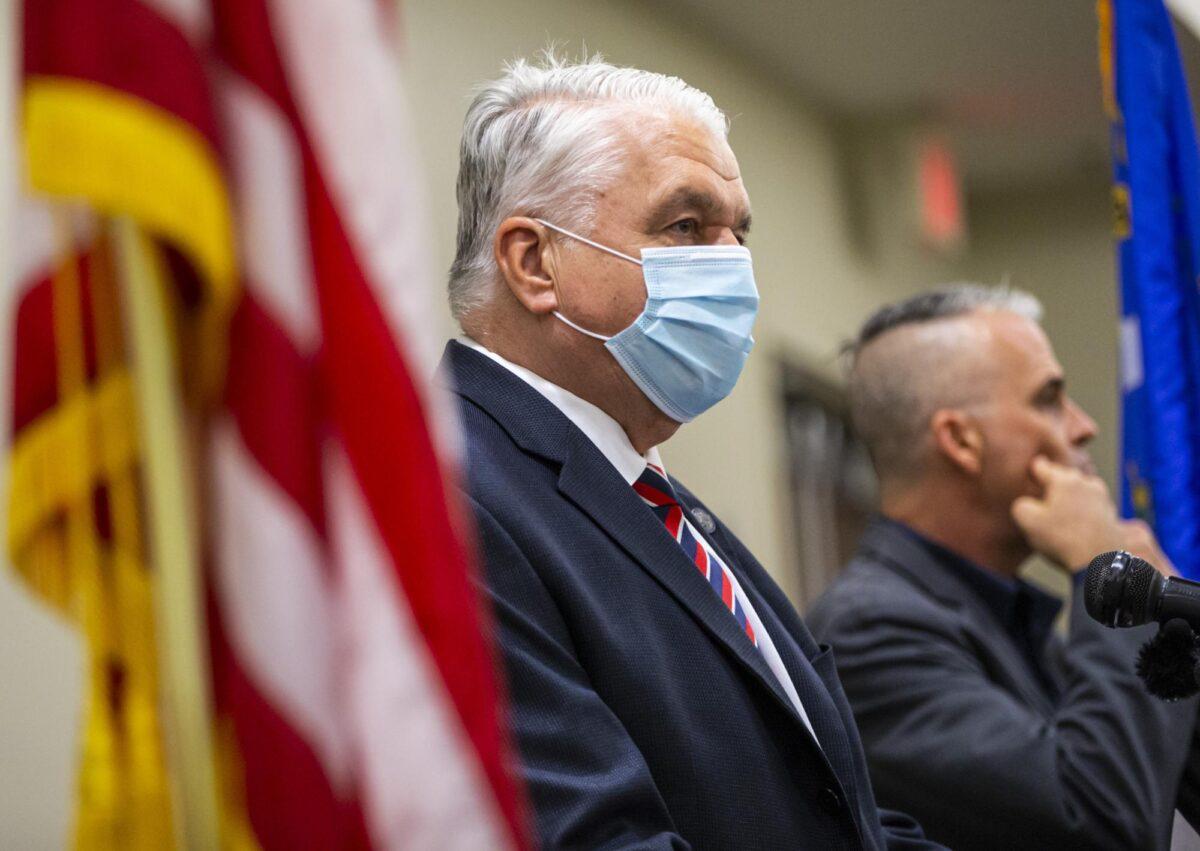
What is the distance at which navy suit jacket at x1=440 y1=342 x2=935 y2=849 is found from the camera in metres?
1.47

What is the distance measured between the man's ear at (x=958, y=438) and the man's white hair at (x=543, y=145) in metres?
1.09

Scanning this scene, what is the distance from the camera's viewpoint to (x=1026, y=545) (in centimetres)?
294

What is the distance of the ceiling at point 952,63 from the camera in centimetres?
584

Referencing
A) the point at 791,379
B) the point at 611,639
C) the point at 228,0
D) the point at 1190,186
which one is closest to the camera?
the point at 228,0

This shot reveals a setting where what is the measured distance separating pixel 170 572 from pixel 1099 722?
70.1 inches

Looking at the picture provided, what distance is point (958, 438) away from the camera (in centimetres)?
300

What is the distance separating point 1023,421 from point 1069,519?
0.84 feet

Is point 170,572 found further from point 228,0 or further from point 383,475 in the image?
point 228,0

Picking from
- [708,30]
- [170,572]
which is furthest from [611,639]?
[708,30]

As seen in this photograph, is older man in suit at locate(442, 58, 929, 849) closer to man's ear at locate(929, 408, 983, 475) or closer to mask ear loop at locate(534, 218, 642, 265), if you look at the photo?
mask ear loop at locate(534, 218, 642, 265)

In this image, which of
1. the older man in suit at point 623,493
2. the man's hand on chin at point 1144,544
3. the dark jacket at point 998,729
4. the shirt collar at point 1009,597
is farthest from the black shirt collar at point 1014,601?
the older man in suit at point 623,493

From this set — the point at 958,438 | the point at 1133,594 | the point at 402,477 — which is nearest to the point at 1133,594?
the point at 1133,594

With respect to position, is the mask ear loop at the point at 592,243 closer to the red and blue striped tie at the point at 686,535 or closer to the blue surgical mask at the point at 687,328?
the blue surgical mask at the point at 687,328

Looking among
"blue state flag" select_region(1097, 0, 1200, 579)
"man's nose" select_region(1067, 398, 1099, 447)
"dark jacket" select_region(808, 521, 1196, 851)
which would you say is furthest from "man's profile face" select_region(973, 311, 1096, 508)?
"dark jacket" select_region(808, 521, 1196, 851)
